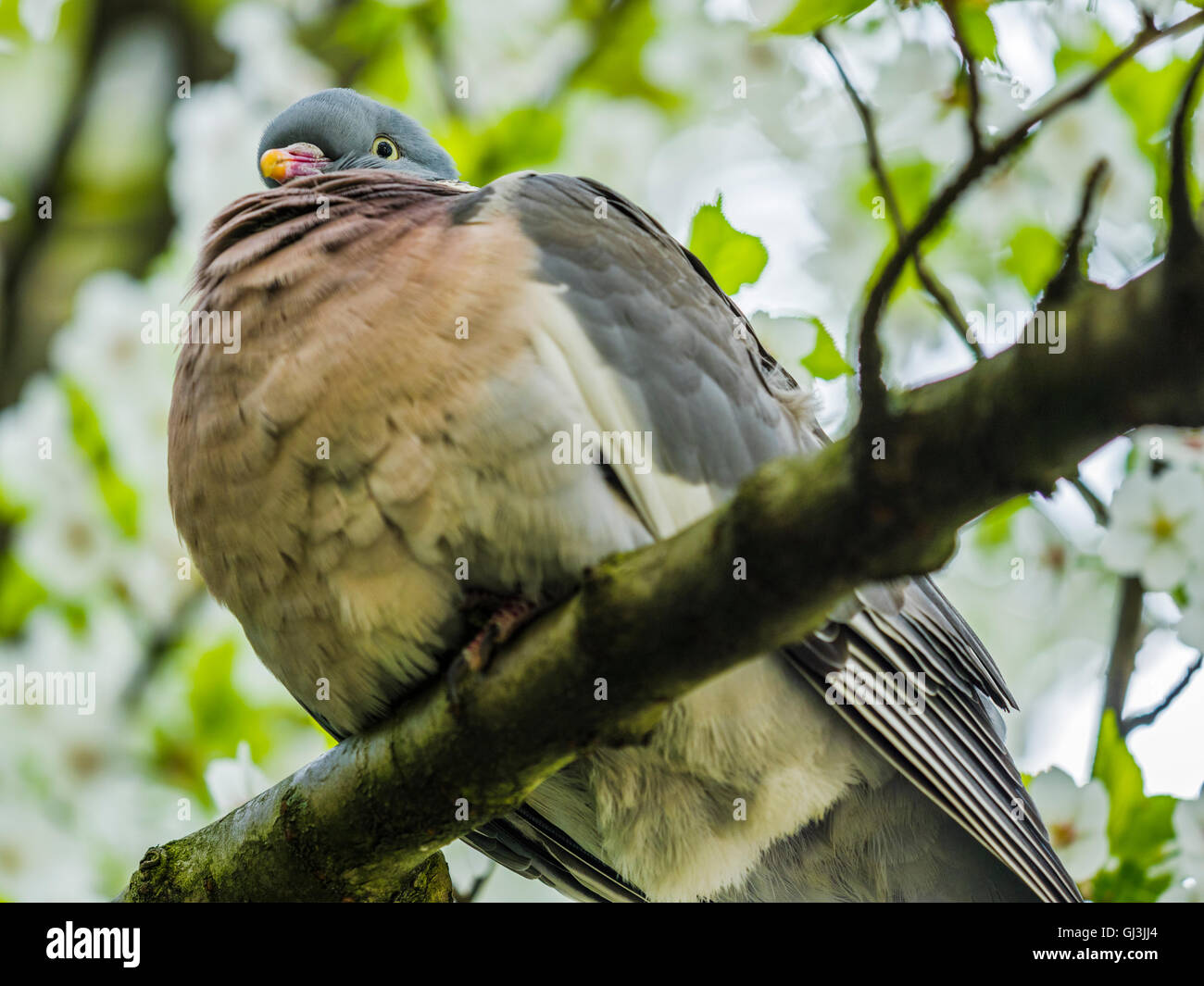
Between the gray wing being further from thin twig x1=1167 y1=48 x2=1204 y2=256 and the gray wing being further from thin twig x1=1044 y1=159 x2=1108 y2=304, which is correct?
thin twig x1=1167 y1=48 x2=1204 y2=256

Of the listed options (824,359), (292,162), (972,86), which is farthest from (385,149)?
(972,86)

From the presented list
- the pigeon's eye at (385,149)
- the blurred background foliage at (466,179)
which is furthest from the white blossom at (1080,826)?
the pigeon's eye at (385,149)

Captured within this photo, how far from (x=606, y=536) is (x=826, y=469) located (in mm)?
945

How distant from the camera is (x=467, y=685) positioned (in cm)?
250

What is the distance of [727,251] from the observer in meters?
3.67

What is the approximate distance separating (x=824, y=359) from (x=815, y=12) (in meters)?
1.64

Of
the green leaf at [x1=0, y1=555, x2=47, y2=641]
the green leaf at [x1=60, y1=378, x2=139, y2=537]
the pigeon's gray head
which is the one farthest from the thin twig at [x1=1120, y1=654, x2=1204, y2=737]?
the green leaf at [x1=0, y1=555, x2=47, y2=641]

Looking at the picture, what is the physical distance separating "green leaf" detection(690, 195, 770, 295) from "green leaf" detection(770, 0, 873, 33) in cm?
136

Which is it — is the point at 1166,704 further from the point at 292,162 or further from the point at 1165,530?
the point at 292,162

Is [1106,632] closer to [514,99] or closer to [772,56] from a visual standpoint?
[772,56]

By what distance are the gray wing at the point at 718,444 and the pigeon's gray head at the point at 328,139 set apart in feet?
2.92

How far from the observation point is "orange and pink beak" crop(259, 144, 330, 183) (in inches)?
148

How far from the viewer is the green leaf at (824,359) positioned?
3.79 meters
